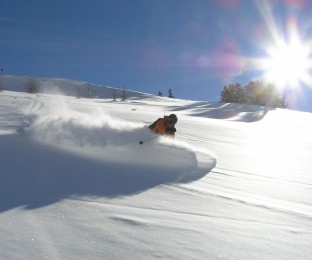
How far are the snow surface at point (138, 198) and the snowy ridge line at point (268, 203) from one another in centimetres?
2

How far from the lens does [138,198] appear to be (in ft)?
15.7

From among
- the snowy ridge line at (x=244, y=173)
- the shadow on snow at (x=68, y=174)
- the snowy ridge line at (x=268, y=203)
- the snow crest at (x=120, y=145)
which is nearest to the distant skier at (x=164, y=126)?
the snow crest at (x=120, y=145)

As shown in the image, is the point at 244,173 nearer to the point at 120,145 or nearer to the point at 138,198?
the point at 120,145

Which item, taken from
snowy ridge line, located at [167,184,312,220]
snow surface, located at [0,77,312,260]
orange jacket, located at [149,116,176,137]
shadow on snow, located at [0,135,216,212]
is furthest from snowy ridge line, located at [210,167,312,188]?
orange jacket, located at [149,116,176,137]

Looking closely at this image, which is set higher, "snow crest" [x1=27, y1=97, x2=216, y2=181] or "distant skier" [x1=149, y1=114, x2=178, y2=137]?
"distant skier" [x1=149, y1=114, x2=178, y2=137]

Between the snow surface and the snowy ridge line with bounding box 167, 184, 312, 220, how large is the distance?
15mm

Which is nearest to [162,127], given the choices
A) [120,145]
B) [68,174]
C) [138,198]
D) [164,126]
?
[164,126]

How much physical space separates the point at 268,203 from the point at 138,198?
5.74 ft

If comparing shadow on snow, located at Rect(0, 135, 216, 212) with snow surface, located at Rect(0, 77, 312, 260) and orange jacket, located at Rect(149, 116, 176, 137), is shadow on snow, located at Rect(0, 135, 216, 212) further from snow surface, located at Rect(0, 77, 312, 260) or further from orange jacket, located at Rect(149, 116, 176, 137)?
orange jacket, located at Rect(149, 116, 176, 137)

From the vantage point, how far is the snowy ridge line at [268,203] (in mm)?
4689

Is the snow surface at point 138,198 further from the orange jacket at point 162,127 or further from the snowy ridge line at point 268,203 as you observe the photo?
the orange jacket at point 162,127

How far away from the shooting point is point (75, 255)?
3094mm

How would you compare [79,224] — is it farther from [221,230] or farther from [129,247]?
[221,230]

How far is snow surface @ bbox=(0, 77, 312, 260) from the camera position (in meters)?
3.37
